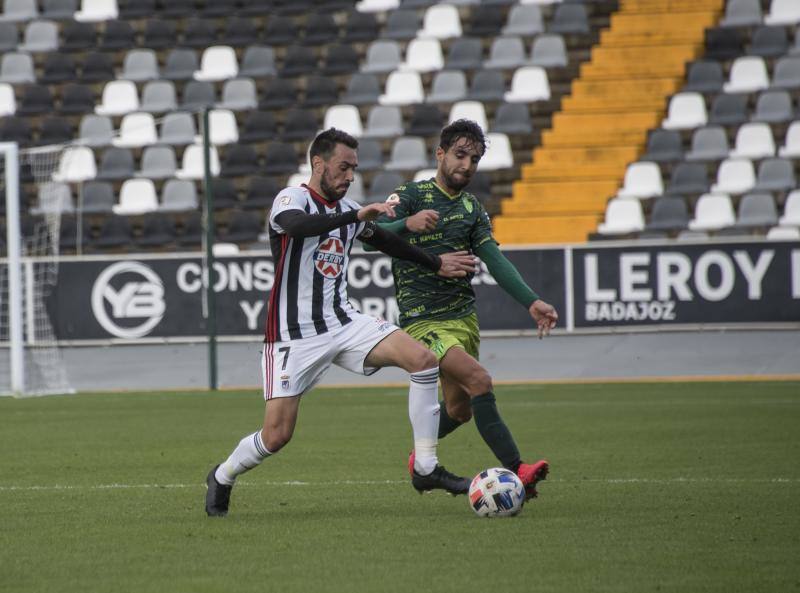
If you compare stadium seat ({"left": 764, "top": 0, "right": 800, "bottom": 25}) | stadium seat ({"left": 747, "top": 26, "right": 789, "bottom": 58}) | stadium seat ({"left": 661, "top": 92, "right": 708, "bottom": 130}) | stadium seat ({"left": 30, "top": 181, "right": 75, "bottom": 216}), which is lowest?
stadium seat ({"left": 30, "top": 181, "right": 75, "bottom": 216})

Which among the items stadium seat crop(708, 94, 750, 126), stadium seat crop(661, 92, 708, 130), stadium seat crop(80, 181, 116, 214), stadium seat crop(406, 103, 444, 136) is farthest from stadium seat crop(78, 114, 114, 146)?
stadium seat crop(708, 94, 750, 126)

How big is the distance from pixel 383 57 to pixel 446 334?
60.2 ft

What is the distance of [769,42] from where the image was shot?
2422 centimetres

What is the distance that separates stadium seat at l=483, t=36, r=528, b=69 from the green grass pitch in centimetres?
1220

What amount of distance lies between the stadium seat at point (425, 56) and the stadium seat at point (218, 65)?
3222 millimetres

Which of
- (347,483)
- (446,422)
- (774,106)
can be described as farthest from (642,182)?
(446,422)

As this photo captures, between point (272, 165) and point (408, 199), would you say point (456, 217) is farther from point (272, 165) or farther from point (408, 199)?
point (272, 165)

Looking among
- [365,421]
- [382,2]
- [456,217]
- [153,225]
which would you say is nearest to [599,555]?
[456,217]

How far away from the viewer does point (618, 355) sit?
18.9 m

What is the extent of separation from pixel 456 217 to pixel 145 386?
11.4 meters

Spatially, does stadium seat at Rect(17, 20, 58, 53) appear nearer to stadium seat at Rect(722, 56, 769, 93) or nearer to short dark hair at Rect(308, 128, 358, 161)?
stadium seat at Rect(722, 56, 769, 93)

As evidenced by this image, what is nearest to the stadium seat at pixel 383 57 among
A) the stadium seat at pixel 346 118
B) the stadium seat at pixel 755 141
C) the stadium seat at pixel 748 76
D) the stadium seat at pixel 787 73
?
the stadium seat at pixel 346 118

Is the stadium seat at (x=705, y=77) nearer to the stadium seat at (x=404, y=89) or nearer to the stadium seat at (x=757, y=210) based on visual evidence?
the stadium seat at (x=757, y=210)

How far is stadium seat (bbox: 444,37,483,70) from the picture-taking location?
25547 millimetres
